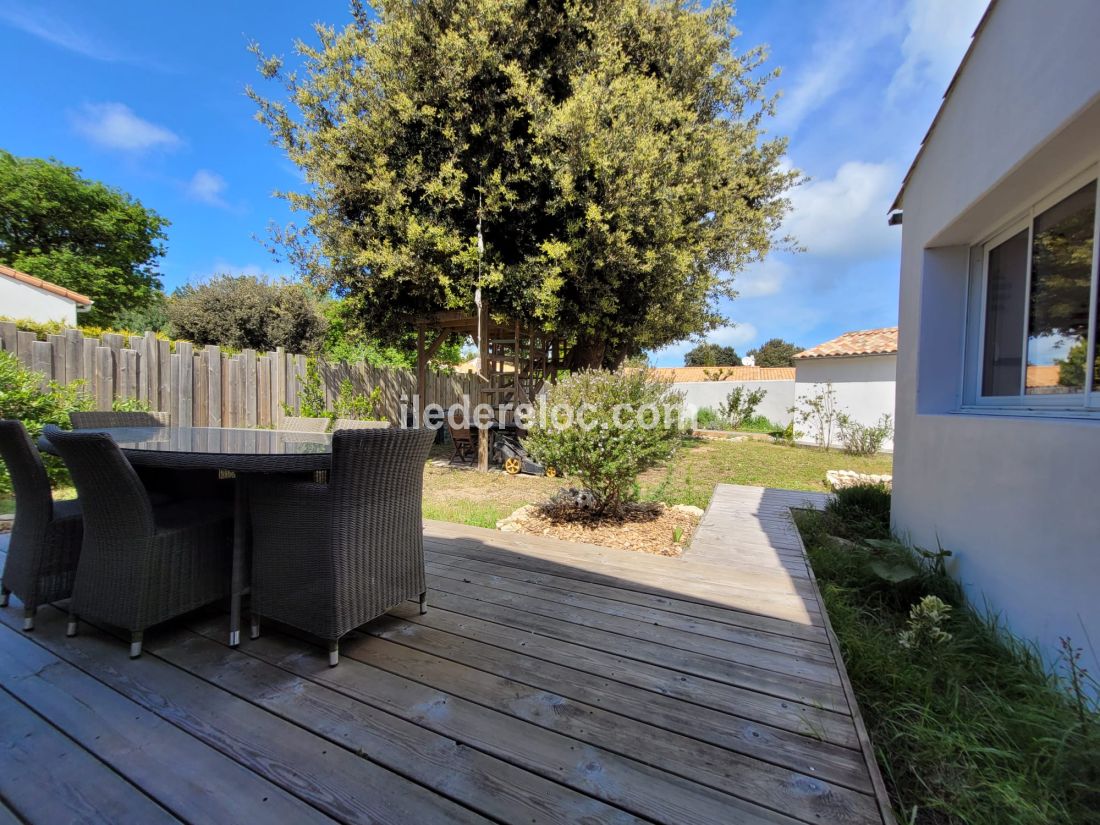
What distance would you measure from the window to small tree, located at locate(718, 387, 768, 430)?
12.1 meters

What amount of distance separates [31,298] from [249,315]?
549cm

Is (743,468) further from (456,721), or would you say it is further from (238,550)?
(238,550)

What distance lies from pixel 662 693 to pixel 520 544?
1.83 m

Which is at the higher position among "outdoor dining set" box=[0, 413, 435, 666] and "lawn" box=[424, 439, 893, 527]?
"outdoor dining set" box=[0, 413, 435, 666]

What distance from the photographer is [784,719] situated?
1.53 m

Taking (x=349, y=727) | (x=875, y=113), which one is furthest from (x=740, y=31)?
(x=349, y=727)

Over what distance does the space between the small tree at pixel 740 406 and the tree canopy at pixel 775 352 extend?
25.7 meters

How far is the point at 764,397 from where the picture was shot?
1504cm

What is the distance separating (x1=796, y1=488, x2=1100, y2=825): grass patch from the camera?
4.05 ft

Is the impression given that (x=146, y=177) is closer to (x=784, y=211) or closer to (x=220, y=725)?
(x=784, y=211)

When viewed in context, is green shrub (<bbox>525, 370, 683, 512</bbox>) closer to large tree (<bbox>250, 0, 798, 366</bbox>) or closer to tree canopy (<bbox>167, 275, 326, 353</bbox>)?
large tree (<bbox>250, 0, 798, 366</bbox>)

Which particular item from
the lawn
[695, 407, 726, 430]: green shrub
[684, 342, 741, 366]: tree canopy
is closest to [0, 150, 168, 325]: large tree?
the lawn

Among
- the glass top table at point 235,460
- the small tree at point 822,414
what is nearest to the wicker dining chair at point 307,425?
the glass top table at point 235,460

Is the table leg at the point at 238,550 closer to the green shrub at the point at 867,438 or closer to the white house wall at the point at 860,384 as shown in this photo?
the green shrub at the point at 867,438
